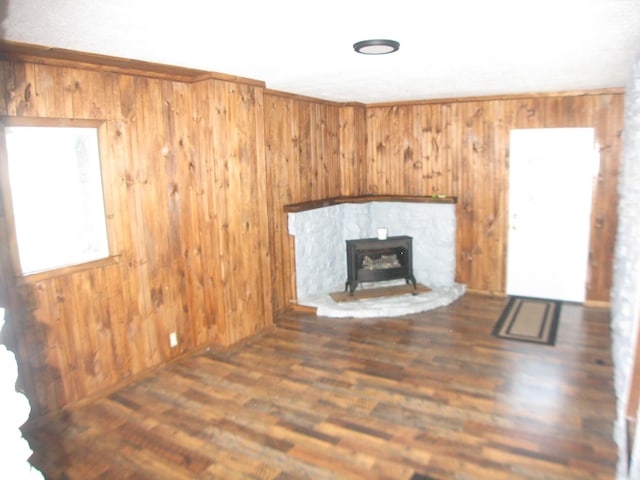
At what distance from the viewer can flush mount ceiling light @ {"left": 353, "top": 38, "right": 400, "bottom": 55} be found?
9.50 ft

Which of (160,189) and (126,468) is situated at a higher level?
(160,189)

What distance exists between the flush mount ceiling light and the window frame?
1.90 m

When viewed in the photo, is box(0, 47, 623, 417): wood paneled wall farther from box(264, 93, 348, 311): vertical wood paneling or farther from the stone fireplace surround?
the stone fireplace surround

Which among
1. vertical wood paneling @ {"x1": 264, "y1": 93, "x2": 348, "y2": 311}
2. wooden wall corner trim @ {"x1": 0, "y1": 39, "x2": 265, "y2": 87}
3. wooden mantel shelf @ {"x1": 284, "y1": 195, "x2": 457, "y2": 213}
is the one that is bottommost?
wooden mantel shelf @ {"x1": 284, "y1": 195, "x2": 457, "y2": 213}

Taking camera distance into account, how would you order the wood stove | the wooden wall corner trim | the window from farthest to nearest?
the wood stove < the window < the wooden wall corner trim

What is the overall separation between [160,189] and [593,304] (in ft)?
15.5

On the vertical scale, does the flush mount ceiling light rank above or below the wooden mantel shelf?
above

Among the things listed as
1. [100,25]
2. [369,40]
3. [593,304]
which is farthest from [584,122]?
[100,25]

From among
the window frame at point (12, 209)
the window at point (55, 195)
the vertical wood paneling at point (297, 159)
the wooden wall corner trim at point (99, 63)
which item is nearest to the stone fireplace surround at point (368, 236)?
the vertical wood paneling at point (297, 159)

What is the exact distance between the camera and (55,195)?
3297mm

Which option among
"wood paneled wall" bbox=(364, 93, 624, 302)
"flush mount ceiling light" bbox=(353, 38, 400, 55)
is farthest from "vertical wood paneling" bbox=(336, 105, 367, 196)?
"flush mount ceiling light" bbox=(353, 38, 400, 55)

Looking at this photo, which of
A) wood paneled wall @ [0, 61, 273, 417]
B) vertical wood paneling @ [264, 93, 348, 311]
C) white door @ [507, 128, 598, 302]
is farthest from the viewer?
white door @ [507, 128, 598, 302]

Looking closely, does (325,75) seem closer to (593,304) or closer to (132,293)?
(132,293)

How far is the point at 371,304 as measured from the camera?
5441 millimetres
